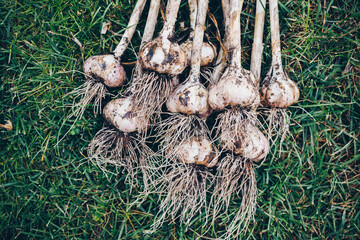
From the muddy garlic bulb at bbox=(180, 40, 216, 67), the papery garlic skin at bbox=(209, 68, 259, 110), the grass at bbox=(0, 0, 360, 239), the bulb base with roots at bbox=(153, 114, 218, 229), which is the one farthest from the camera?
the grass at bbox=(0, 0, 360, 239)

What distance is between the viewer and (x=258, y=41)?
1500 millimetres

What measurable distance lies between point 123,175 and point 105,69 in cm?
64

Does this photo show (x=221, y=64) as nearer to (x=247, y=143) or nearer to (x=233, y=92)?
(x=233, y=92)

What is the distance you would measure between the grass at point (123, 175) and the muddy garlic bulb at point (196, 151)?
1.30 feet

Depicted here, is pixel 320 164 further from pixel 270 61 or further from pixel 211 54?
pixel 211 54

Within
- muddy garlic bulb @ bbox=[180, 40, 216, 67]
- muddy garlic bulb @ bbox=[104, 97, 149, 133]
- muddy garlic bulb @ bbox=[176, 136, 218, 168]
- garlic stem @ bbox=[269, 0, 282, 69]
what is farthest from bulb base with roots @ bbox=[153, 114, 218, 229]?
garlic stem @ bbox=[269, 0, 282, 69]

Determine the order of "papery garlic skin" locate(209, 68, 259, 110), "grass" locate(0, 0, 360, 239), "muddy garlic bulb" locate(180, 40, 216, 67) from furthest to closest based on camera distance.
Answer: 1. "grass" locate(0, 0, 360, 239)
2. "muddy garlic bulb" locate(180, 40, 216, 67)
3. "papery garlic skin" locate(209, 68, 259, 110)

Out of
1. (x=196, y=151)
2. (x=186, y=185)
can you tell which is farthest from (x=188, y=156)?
(x=186, y=185)

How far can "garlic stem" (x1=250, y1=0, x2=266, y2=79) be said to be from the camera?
4.91 feet

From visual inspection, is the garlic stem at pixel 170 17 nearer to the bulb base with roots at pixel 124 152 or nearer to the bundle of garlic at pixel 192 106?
the bundle of garlic at pixel 192 106

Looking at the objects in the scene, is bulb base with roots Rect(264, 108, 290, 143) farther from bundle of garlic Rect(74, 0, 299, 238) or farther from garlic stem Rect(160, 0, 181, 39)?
garlic stem Rect(160, 0, 181, 39)

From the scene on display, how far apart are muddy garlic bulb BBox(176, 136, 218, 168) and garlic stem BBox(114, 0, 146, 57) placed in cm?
64

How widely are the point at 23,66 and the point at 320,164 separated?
76.1 inches

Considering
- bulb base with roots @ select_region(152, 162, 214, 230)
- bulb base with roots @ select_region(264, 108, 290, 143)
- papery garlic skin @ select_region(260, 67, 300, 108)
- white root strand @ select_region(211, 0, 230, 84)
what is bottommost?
bulb base with roots @ select_region(152, 162, 214, 230)
